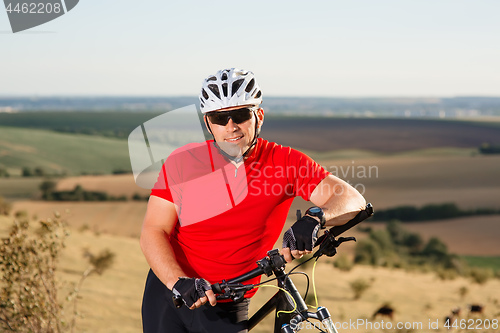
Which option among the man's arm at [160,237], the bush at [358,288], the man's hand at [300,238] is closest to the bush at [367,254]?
the bush at [358,288]

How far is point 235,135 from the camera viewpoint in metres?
3.14

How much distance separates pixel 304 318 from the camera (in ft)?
9.24

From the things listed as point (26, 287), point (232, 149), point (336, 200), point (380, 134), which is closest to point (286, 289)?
point (336, 200)

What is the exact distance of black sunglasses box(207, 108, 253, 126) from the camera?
320 centimetres

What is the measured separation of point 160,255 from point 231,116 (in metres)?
0.90

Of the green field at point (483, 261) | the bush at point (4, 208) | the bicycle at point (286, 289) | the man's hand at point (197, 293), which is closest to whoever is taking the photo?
the man's hand at point (197, 293)

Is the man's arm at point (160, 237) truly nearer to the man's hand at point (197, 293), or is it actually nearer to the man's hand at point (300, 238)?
the man's hand at point (197, 293)

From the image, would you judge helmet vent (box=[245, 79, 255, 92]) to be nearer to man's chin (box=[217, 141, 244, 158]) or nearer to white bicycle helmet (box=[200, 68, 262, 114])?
white bicycle helmet (box=[200, 68, 262, 114])

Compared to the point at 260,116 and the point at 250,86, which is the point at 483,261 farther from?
A: the point at 250,86

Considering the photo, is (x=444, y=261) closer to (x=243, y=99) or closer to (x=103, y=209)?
(x=103, y=209)

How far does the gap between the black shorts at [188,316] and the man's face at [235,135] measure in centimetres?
90

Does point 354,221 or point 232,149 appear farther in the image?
point 232,149

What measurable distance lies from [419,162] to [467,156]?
963cm

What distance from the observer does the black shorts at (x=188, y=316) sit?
3.13m
